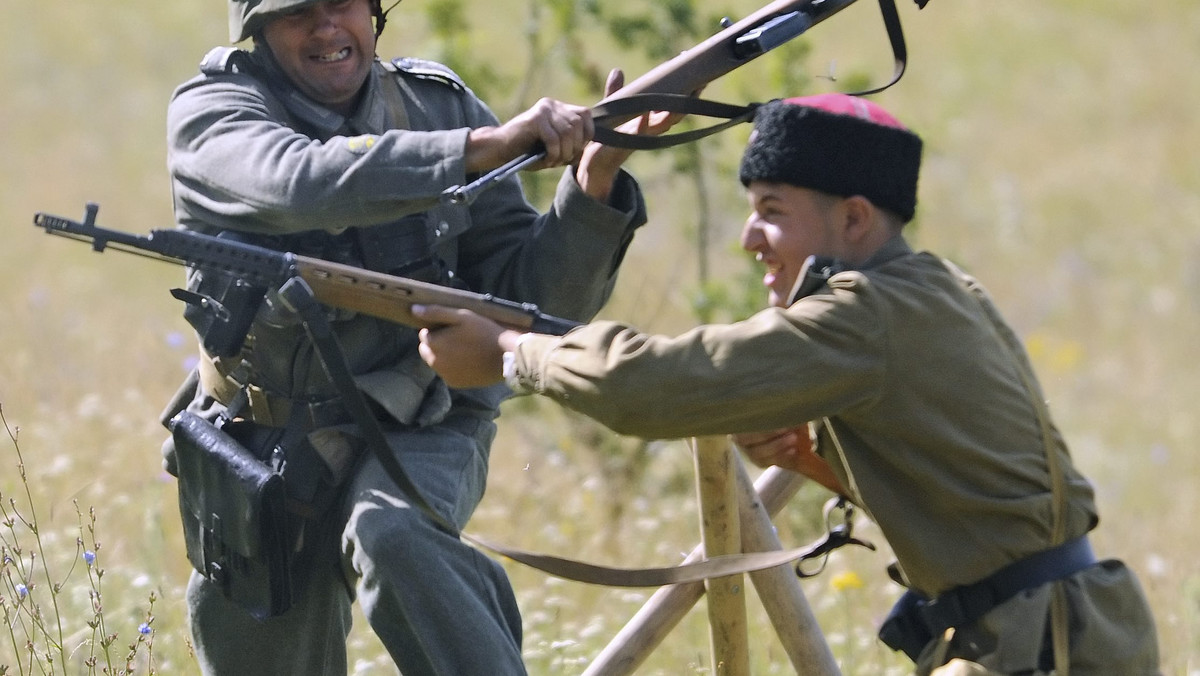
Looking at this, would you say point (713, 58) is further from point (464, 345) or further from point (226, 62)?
point (226, 62)

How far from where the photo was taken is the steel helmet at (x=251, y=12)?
16.2ft

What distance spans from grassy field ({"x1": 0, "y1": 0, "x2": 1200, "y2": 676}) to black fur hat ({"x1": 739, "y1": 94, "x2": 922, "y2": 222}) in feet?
1.26

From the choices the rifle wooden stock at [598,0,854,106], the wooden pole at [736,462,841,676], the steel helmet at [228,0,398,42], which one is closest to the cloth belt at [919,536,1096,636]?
the wooden pole at [736,462,841,676]

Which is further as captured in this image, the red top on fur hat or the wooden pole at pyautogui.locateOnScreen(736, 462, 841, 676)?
the wooden pole at pyautogui.locateOnScreen(736, 462, 841, 676)

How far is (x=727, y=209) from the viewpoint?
31.9 ft

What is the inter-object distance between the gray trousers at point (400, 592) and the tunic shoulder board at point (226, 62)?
1.22 metres

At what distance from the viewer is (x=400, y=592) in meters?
4.45

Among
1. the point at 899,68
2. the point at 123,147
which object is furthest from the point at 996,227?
the point at 899,68

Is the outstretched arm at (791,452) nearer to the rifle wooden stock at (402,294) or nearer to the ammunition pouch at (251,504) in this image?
the rifle wooden stock at (402,294)

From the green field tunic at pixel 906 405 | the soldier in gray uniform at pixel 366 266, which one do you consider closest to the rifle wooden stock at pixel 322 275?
the soldier in gray uniform at pixel 366 266

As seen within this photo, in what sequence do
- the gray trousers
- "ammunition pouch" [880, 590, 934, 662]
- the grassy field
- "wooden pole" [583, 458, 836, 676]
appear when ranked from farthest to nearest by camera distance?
the grassy field → "wooden pole" [583, 458, 836, 676] → the gray trousers → "ammunition pouch" [880, 590, 934, 662]

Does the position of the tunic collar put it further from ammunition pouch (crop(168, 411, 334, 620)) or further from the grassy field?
ammunition pouch (crop(168, 411, 334, 620))

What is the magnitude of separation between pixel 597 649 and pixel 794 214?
10.9 feet

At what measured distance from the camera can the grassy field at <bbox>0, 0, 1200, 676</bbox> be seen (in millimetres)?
7457
